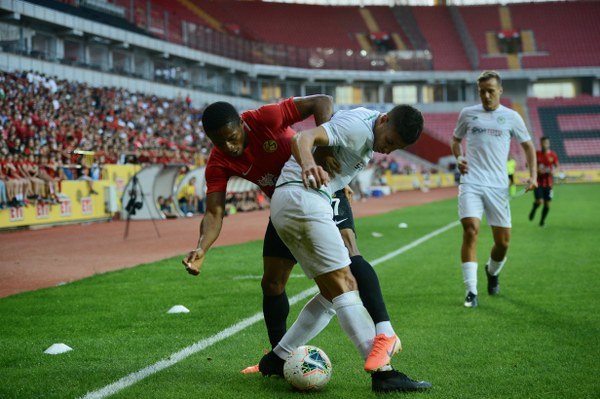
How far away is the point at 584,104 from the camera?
7219cm

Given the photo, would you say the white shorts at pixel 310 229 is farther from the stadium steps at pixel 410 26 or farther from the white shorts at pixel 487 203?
the stadium steps at pixel 410 26

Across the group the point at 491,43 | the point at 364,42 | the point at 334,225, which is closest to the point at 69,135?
the point at 334,225

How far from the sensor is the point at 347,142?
484 centimetres

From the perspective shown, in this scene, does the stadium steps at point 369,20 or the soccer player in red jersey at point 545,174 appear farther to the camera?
the stadium steps at point 369,20

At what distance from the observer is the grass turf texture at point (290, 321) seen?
5.09 meters

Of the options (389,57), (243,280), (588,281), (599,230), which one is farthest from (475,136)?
(389,57)

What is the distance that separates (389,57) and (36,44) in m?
40.3

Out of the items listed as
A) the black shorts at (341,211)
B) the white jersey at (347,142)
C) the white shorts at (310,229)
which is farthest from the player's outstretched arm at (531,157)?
the white shorts at (310,229)

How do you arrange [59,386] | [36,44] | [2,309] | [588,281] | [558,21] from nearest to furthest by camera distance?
[59,386], [2,309], [588,281], [36,44], [558,21]

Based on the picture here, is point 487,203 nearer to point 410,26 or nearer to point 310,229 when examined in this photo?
point 310,229

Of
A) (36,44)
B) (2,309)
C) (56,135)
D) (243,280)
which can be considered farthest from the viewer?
(36,44)

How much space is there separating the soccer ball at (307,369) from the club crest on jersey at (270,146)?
4.37 ft

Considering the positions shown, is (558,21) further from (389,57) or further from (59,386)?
(59,386)

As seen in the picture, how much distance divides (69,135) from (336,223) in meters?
23.2
